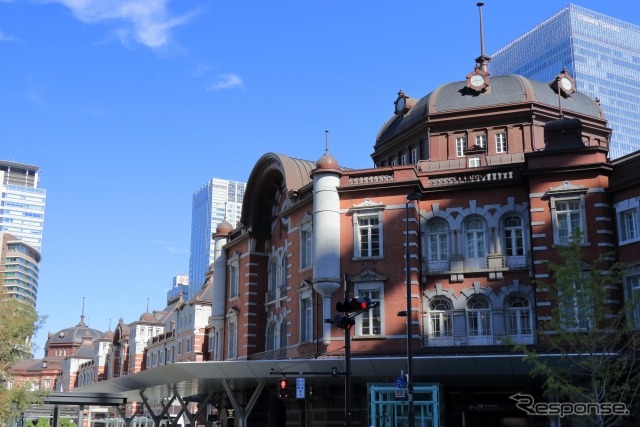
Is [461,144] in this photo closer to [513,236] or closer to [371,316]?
[513,236]

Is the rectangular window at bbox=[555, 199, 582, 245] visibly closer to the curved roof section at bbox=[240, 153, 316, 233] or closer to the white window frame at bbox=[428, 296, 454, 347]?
the white window frame at bbox=[428, 296, 454, 347]

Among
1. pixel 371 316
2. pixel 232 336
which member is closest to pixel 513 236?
pixel 371 316

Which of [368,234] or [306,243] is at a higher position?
[306,243]

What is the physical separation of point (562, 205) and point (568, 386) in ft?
39.6

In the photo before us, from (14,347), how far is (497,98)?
94.9 feet

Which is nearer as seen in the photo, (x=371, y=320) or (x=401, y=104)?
(x=371, y=320)

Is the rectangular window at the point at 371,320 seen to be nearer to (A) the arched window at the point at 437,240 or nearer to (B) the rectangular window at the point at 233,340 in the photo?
(A) the arched window at the point at 437,240

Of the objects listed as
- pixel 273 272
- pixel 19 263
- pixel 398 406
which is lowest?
pixel 398 406

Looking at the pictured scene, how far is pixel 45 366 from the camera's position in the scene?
5502 inches

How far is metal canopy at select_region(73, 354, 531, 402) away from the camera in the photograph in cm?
3325

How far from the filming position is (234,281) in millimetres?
51844

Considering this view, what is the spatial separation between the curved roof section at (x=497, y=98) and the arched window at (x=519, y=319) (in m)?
13.0

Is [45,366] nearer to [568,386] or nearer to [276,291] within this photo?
[276,291]

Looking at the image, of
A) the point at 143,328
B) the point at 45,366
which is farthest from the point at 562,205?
the point at 45,366
